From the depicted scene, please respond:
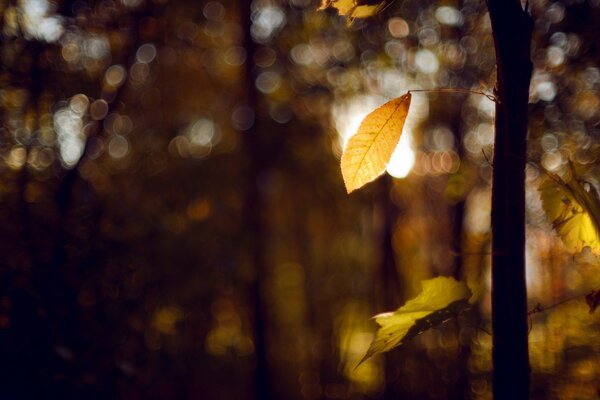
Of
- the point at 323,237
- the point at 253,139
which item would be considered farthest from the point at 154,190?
the point at 323,237

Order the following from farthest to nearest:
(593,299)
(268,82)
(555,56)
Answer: (268,82) → (555,56) → (593,299)

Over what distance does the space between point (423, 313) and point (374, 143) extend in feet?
1.22

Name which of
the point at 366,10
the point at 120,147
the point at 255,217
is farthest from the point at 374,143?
the point at 120,147

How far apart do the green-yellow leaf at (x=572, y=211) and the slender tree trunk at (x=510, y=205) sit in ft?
0.71

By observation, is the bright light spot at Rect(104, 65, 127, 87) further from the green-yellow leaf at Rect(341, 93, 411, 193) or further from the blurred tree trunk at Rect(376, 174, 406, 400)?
the blurred tree trunk at Rect(376, 174, 406, 400)

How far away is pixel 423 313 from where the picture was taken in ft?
3.41

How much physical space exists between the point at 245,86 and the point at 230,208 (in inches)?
99.7

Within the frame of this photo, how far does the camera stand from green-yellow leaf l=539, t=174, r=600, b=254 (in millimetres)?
1074

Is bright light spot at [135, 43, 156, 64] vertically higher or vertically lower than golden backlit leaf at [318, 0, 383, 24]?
higher

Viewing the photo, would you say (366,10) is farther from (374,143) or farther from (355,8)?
(374,143)

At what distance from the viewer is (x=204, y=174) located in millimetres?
10320

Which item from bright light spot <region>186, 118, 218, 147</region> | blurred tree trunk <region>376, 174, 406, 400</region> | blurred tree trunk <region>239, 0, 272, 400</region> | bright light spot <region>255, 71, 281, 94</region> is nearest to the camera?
blurred tree trunk <region>239, 0, 272, 400</region>

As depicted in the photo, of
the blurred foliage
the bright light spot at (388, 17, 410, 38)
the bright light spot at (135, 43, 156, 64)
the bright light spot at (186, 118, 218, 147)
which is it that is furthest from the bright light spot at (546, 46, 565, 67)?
the bright light spot at (186, 118, 218, 147)

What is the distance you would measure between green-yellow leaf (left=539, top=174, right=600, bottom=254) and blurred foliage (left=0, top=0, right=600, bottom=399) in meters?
0.11
